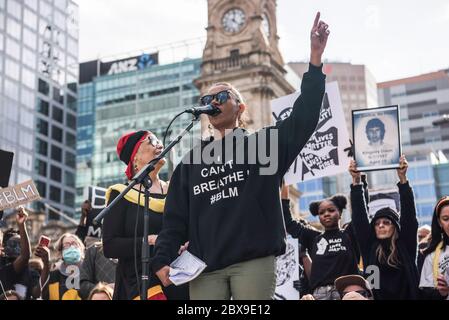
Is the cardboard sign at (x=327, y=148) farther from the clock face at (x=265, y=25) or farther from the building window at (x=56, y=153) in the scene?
the building window at (x=56, y=153)

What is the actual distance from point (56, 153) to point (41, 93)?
7.05m

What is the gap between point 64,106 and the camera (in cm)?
8831

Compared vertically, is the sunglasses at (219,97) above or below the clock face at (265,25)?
below

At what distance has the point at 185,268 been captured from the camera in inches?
187

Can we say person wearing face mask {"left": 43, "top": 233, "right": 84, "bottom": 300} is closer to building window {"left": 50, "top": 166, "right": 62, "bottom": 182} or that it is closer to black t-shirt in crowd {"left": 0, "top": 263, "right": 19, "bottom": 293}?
black t-shirt in crowd {"left": 0, "top": 263, "right": 19, "bottom": 293}

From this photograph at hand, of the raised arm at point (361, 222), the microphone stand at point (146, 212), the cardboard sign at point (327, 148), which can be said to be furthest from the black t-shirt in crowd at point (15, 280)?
the raised arm at point (361, 222)

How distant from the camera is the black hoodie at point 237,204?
4641mm

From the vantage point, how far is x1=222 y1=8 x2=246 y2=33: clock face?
168 feet

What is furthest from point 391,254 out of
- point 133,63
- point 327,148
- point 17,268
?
point 133,63

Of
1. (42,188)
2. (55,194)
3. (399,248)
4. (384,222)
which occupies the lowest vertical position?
(399,248)

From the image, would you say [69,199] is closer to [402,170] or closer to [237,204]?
[402,170]

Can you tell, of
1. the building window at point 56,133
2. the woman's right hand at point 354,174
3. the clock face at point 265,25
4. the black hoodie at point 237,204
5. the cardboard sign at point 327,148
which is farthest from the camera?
the building window at point 56,133

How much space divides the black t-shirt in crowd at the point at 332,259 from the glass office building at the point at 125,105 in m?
63.7
